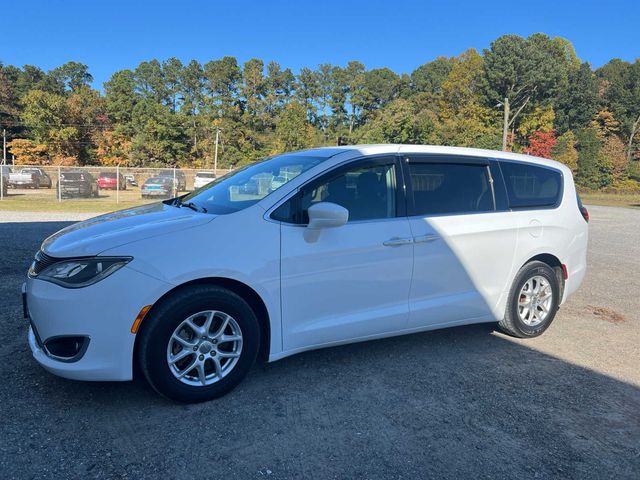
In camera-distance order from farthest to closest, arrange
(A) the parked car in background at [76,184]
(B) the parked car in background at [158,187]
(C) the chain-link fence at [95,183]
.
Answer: (B) the parked car in background at [158,187]
(C) the chain-link fence at [95,183]
(A) the parked car in background at [76,184]

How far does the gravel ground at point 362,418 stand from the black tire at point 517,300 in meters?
0.16

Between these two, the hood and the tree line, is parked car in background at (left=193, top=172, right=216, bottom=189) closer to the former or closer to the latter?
the tree line

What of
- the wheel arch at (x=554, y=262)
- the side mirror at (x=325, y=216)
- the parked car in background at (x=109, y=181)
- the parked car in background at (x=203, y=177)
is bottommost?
the wheel arch at (x=554, y=262)

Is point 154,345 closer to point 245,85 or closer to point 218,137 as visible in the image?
point 218,137

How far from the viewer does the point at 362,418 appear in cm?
299

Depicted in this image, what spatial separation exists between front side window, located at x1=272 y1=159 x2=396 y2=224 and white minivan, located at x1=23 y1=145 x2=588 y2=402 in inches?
0.4

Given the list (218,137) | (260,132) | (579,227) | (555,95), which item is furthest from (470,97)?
(579,227)

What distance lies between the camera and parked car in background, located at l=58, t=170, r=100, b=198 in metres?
22.1

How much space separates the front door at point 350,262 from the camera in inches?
129

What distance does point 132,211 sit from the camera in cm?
387

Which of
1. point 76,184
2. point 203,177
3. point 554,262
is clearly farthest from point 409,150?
Result: point 203,177


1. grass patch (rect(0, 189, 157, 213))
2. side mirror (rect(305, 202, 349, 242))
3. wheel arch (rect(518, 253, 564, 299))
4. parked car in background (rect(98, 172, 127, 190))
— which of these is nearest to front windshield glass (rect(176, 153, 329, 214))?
side mirror (rect(305, 202, 349, 242))

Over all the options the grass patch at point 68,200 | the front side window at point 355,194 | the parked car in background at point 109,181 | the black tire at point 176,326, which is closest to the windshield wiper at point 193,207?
the front side window at point 355,194

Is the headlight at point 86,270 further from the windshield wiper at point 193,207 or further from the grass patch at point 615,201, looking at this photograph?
the grass patch at point 615,201
